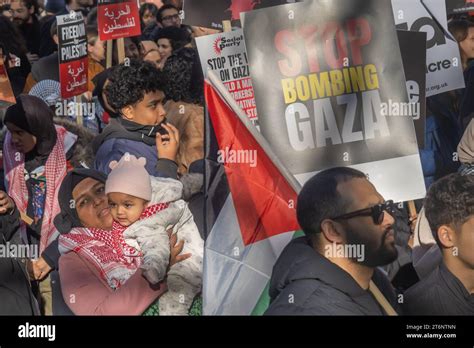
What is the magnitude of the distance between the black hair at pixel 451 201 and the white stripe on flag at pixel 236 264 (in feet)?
2.94

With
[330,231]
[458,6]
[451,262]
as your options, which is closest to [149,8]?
[458,6]

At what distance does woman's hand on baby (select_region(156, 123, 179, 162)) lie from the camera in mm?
7250

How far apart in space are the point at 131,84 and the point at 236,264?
4.22ft

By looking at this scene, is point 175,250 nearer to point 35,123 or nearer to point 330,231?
point 330,231

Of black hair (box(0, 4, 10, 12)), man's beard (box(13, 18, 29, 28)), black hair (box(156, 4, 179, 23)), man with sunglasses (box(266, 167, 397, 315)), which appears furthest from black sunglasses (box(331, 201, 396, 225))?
black hair (box(0, 4, 10, 12))

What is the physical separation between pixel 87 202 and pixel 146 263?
1.79 feet

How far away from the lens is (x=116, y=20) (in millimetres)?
8070

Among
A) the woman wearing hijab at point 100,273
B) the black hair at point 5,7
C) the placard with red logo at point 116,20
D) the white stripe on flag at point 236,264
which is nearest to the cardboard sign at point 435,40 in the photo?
the white stripe on flag at point 236,264

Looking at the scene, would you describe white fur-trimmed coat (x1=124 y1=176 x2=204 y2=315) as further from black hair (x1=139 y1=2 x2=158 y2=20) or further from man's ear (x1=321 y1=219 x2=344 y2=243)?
black hair (x1=139 y1=2 x2=158 y2=20)

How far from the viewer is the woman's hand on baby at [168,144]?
7.25 m

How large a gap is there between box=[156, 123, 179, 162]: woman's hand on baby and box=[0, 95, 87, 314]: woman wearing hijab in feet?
2.04
